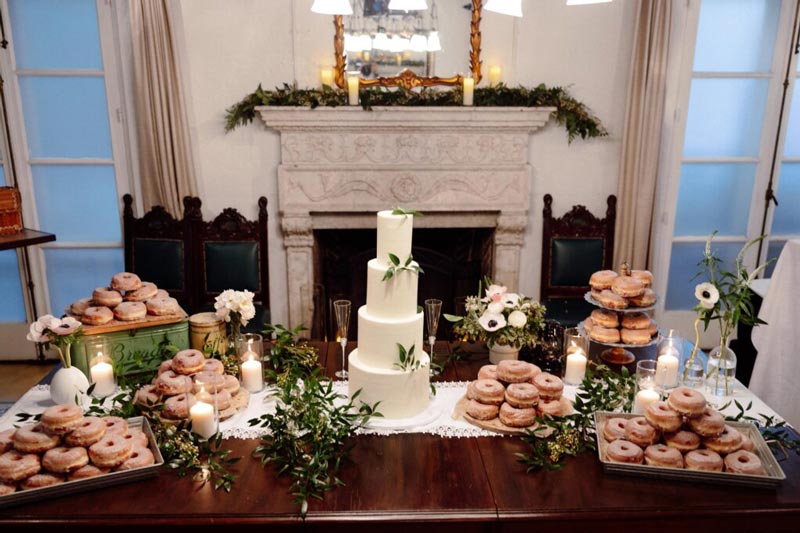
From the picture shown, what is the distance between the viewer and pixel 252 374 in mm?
2076

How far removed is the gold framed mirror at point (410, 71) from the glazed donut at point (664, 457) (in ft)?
8.27

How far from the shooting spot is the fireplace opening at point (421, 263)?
394cm

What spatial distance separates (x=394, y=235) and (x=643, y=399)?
0.86 m

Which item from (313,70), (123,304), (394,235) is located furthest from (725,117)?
(123,304)

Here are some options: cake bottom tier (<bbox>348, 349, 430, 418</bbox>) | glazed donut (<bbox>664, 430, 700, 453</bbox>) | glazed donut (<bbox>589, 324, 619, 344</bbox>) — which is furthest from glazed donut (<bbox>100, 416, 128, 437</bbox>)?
glazed donut (<bbox>589, 324, 619, 344</bbox>)

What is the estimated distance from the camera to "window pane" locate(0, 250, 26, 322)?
3905mm

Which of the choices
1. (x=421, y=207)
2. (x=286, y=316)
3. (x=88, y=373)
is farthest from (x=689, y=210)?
(x=88, y=373)

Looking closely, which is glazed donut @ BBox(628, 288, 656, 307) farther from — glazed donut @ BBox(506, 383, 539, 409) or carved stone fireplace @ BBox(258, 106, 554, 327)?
carved stone fireplace @ BBox(258, 106, 554, 327)

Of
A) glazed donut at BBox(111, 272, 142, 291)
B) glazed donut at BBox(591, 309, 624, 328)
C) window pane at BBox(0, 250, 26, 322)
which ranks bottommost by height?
window pane at BBox(0, 250, 26, 322)

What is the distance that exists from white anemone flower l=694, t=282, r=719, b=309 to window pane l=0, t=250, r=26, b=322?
371 centimetres

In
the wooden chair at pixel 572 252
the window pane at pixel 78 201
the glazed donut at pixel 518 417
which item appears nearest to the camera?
the glazed donut at pixel 518 417

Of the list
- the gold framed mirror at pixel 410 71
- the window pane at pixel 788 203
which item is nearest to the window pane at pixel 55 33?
the gold framed mirror at pixel 410 71

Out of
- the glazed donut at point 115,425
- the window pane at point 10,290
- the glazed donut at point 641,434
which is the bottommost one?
the window pane at point 10,290

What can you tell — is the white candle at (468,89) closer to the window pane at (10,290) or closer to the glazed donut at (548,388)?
the glazed donut at (548,388)
